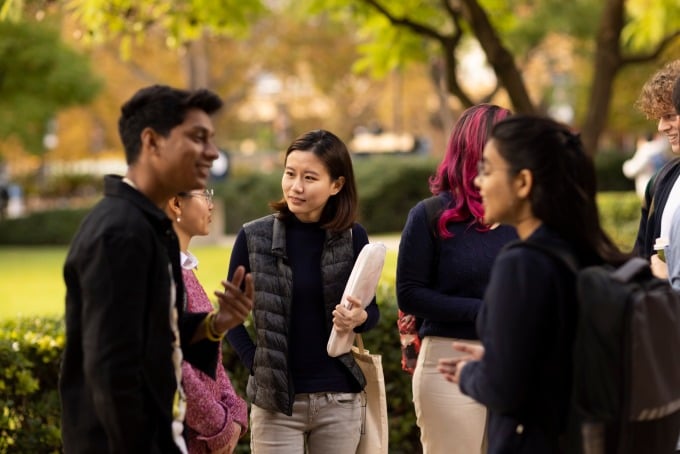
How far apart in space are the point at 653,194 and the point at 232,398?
1859 mm

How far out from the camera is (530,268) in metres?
3.23

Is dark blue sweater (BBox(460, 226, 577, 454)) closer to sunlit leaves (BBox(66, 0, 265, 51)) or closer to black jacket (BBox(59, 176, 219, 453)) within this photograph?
black jacket (BBox(59, 176, 219, 453))

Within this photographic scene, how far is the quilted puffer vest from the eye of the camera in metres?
4.71

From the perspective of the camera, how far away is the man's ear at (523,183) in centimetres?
334

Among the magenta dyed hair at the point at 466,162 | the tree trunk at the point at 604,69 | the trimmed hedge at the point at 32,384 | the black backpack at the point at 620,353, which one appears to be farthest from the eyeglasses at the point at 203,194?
the tree trunk at the point at 604,69

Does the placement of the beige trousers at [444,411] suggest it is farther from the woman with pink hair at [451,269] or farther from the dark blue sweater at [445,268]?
the dark blue sweater at [445,268]

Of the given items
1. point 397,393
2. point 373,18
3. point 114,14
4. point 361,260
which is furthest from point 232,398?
point 373,18

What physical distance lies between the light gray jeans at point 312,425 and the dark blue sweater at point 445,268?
1.52 ft

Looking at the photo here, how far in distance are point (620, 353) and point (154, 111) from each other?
1413 millimetres

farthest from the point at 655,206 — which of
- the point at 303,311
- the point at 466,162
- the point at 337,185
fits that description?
the point at 303,311

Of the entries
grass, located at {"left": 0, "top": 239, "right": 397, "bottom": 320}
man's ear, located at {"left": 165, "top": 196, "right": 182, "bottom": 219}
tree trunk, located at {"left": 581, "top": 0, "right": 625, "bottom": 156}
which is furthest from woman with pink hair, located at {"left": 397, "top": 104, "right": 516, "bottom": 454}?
tree trunk, located at {"left": 581, "top": 0, "right": 625, "bottom": 156}

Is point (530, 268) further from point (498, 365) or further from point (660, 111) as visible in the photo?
point (660, 111)

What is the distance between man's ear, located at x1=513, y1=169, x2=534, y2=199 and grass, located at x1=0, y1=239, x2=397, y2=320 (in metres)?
7.65

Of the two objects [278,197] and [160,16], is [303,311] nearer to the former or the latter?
[160,16]
